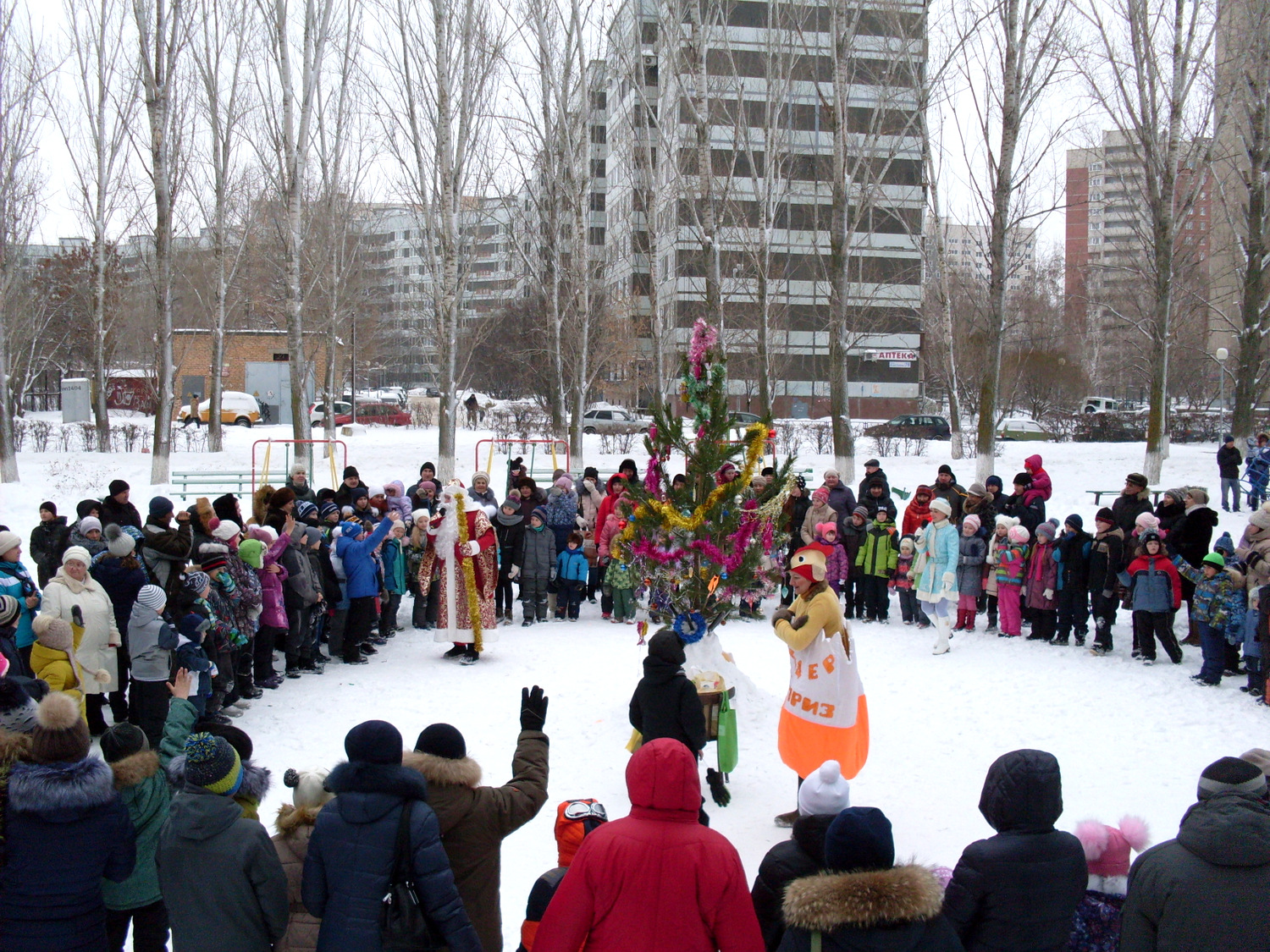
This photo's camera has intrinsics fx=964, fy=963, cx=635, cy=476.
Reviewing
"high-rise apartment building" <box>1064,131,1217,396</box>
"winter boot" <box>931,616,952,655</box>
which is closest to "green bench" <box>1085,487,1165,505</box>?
"high-rise apartment building" <box>1064,131,1217,396</box>

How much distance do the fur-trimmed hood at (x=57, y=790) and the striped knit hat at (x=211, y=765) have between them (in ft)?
1.70

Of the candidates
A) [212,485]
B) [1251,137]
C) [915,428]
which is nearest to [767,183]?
[1251,137]

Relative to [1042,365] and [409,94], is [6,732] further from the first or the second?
[1042,365]

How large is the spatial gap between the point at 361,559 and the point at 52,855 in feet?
19.8

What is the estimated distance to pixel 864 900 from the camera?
2.60m

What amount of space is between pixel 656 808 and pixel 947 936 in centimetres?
89

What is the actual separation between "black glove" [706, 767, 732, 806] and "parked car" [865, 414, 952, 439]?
2167 cm

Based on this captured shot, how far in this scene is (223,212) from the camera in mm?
25375

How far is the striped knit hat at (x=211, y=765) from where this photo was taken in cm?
320

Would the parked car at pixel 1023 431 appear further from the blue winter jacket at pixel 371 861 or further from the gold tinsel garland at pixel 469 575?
the blue winter jacket at pixel 371 861

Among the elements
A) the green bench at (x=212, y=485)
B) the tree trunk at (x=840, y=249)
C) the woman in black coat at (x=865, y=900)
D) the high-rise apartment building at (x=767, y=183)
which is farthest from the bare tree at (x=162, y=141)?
the woman in black coat at (x=865, y=900)

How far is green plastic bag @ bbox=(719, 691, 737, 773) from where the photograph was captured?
6445mm

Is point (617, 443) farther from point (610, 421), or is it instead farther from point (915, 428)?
point (915, 428)

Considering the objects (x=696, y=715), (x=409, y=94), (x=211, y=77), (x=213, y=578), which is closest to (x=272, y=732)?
(x=213, y=578)
